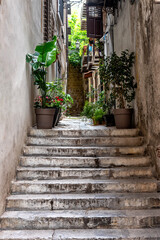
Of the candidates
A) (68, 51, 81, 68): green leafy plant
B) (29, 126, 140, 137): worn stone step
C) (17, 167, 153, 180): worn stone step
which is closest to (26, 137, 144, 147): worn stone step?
(29, 126, 140, 137): worn stone step

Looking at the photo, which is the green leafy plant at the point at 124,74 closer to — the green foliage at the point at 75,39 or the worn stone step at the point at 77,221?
the worn stone step at the point at 77,221

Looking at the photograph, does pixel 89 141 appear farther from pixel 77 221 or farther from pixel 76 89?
pixel 76 89

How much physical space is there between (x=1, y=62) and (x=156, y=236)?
9.93ft

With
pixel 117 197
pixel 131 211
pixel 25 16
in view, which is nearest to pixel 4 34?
pixel 25 16

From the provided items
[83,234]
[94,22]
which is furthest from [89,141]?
[94,22]

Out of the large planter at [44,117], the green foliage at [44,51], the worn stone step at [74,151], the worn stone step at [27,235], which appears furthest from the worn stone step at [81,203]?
the green foliage at [44,51]

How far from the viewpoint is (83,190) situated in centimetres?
370

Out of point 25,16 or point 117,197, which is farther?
point 25,16

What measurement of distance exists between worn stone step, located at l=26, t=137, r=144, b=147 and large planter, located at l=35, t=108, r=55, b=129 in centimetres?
50

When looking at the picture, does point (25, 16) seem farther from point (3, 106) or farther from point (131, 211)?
point (131, 211)

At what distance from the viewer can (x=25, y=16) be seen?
4.61 meters

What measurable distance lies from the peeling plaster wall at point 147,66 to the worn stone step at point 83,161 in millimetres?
317

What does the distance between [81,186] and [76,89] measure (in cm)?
1551

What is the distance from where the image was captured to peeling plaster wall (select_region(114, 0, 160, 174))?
388 centimetres
